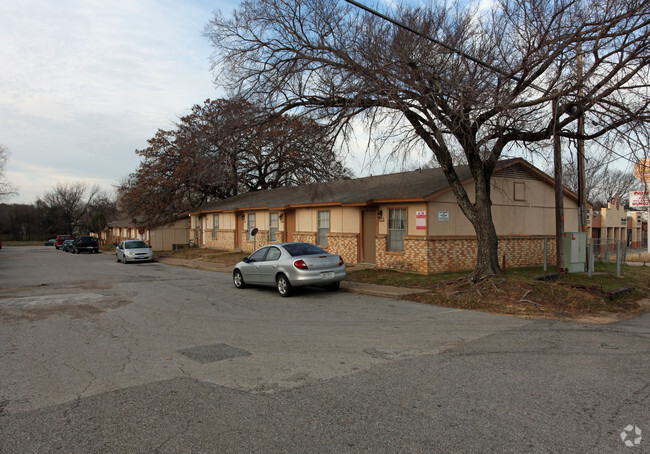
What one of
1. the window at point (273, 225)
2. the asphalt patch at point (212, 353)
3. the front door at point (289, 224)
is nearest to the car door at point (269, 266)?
the asphalt patch at point (212, 353)

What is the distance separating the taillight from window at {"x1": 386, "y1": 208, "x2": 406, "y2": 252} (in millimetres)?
6269

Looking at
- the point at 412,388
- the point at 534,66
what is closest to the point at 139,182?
the point at 534,66

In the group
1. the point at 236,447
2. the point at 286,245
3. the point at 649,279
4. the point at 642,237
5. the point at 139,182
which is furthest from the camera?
the point at 642,237

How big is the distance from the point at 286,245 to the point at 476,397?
9.04m

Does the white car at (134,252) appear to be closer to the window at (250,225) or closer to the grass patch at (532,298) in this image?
the window at (250,225)

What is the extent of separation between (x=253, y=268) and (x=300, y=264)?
2102 millimetres

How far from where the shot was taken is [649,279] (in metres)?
16.0

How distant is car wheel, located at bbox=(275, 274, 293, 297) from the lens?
12508mm

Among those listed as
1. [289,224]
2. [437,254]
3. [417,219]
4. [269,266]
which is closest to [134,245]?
[289,224]

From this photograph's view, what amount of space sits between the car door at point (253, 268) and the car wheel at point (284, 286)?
3.57 feet

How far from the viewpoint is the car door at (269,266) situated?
512 inches

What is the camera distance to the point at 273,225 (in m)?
26.3

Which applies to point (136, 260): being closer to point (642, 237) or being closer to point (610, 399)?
point (610, 399)

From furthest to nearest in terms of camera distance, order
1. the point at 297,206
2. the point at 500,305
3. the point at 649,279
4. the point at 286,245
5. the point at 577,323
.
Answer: the point at 297,206 → the point at 649,279 → the point at 286,245 → the point at 500,305 → the point at 577,323
